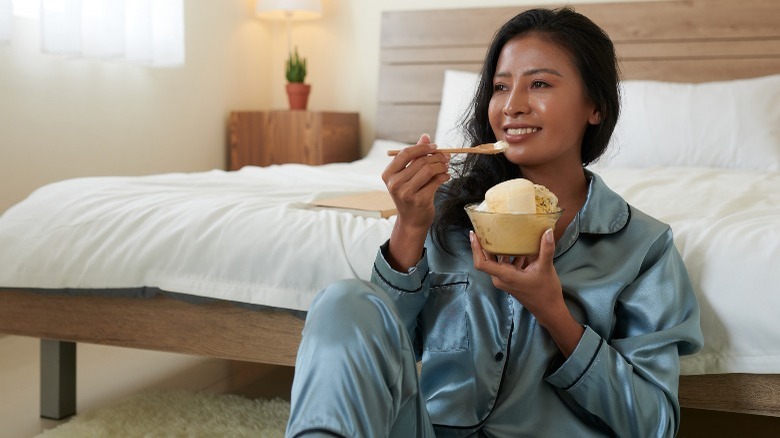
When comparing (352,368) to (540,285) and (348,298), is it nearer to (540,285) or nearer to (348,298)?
(348,298)

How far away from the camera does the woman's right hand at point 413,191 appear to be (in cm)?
115

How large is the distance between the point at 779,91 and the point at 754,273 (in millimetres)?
2111

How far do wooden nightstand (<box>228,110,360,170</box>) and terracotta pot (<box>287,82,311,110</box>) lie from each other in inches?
8.1

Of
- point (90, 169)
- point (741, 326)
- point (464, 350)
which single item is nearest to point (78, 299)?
point (464, 350)

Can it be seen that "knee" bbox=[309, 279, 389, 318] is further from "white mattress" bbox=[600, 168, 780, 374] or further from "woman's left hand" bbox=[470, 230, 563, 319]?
"white mattress" bbox=[600, 168, 780, 374]

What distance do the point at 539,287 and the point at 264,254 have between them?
76 cm

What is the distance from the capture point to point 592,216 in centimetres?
125

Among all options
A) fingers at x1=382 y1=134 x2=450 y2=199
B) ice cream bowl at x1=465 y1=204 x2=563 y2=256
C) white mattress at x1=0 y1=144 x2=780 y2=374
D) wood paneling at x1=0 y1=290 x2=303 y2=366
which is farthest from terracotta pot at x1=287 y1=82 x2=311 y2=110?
ice cream bowl at x1=465 y1=204 x2=563 y2=256

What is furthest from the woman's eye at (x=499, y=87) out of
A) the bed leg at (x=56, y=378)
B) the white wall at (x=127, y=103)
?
the white wall at (x=127, y=103)

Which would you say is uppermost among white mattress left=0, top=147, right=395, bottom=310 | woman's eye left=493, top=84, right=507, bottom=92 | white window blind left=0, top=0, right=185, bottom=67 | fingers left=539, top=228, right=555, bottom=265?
white window blind left=0, top=0, right=185, bottom=67

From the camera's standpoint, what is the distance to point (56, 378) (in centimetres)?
204

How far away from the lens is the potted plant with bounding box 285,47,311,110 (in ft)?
13.7

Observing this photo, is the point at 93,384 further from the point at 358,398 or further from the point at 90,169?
the point at 358,398

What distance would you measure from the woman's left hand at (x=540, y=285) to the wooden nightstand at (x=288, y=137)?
9.54 ft
